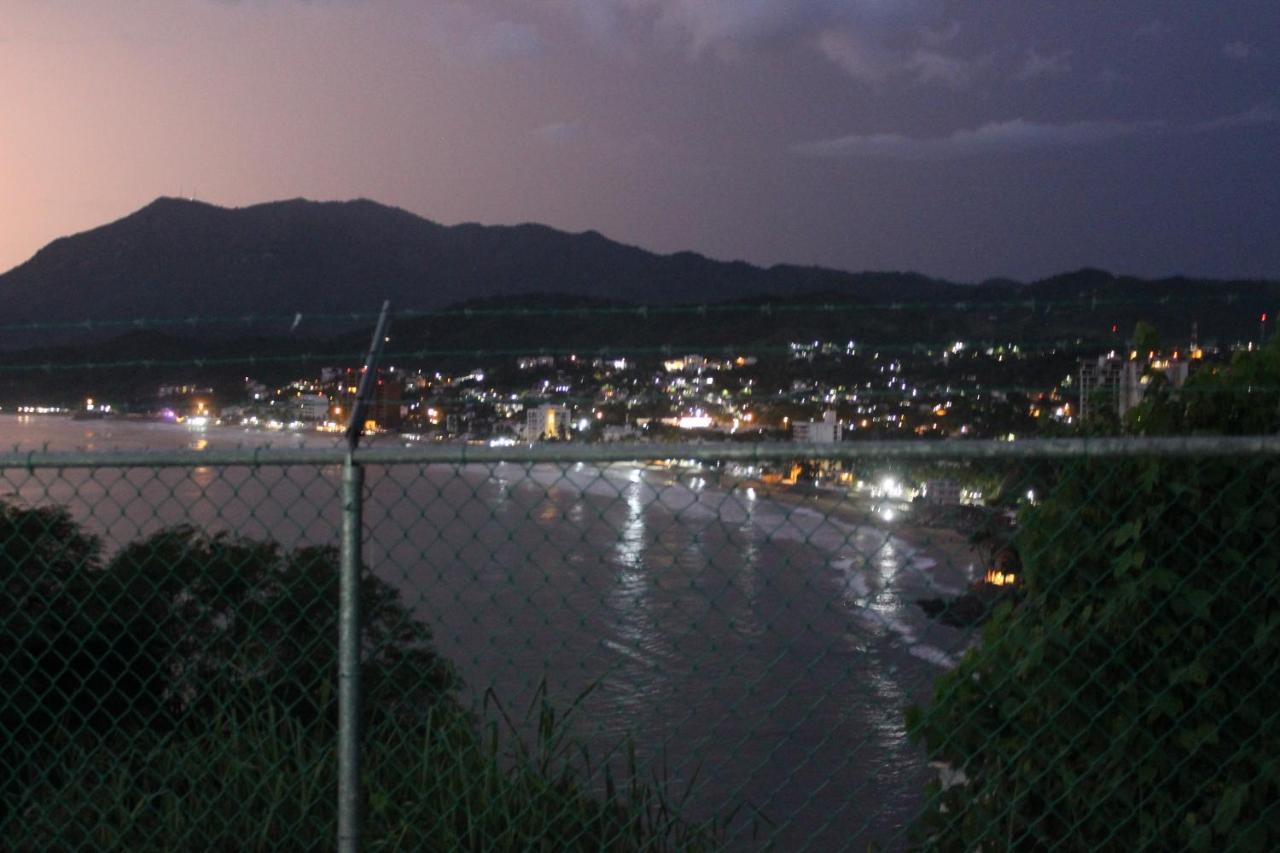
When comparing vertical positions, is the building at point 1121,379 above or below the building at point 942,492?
above

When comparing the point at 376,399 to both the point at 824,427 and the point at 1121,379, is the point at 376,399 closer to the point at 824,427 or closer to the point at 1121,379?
the point at 824,427

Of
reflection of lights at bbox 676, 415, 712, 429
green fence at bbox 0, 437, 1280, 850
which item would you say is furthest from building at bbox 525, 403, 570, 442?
green fence at bbox 0, 437, 1280, 850

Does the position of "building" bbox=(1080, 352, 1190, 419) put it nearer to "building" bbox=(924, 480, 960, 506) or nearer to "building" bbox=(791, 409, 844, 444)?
"building" bbox=(924, 480, 960, 506)

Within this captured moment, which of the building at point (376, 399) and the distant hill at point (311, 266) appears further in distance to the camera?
the distant hill at point (311, 266)

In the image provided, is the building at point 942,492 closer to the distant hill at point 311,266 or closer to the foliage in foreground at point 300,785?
the foliage in foreground at point 300,785

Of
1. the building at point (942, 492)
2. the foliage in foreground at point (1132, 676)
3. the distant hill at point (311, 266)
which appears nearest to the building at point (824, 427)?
the building at point (942, 492)

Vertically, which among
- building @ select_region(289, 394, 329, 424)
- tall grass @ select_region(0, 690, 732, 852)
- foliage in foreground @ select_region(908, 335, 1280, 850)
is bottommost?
tall grass @ select_region(0, 690, 732, 852)
